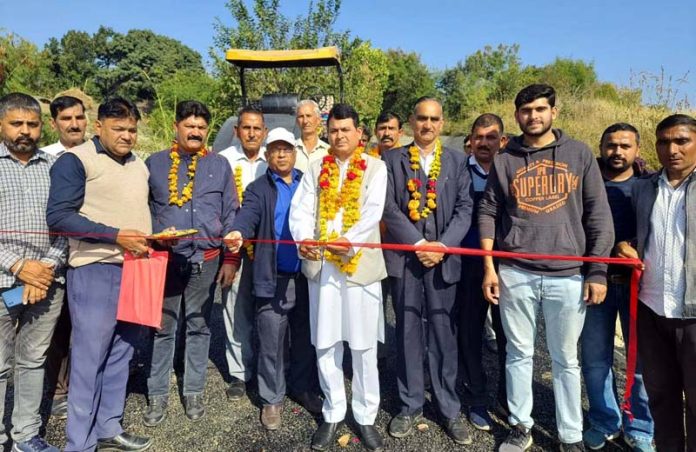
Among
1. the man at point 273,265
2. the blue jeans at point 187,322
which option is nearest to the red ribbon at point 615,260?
the man at point 273,265

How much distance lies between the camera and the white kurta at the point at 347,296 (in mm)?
2938

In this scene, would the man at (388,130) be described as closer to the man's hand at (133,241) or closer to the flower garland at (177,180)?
the flower garland at (177,180)

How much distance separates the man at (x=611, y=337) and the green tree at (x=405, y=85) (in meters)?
25.1

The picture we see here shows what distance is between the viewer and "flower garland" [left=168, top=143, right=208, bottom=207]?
130 inches

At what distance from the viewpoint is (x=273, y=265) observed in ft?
10.7

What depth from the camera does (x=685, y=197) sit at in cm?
238

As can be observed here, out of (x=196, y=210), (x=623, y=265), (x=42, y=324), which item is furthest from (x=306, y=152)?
(x=623, y=265)

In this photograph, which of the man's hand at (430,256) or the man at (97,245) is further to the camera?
the man's hand at (430,256)

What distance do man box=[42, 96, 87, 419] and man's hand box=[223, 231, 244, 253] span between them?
129cm

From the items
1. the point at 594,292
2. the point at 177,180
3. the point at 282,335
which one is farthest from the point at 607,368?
the point at 177,180

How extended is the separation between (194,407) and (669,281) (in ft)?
11.0

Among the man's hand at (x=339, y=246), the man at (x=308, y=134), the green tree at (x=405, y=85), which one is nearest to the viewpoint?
the man's hand at (x=339, y=246)

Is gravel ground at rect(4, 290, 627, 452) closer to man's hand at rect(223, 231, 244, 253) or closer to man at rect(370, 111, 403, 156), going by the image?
man's hand at rect(223, 231, 244, 253)

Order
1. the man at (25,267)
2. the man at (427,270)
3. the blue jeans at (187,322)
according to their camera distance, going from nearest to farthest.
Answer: the man at (25,267), the man at (427,270), the blue jeans at (187,322)
